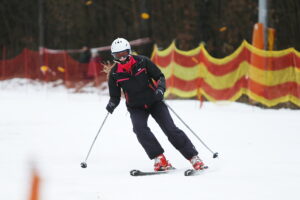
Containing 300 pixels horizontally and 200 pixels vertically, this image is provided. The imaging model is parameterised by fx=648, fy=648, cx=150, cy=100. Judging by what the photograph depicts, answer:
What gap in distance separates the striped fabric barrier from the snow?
375mm

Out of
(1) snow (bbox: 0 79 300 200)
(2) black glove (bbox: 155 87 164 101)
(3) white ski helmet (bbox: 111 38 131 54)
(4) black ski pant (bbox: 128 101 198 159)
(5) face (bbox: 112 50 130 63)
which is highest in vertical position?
(3) white ski helmet (bbox: 111 38 131 54)

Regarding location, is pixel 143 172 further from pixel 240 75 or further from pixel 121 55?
pixel 240 75

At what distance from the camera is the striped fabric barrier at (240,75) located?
44.5 feet

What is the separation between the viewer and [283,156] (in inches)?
336

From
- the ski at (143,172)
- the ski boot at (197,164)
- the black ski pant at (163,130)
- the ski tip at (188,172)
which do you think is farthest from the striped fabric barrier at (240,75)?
the ski tip at (188,172)

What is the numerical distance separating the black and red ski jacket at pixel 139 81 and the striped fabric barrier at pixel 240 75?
20.1 feet

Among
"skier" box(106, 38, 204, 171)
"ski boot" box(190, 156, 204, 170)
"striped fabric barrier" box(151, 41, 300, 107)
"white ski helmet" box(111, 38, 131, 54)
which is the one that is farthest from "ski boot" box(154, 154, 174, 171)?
"striped fabric barrier" box(151, 41, 300, 107)

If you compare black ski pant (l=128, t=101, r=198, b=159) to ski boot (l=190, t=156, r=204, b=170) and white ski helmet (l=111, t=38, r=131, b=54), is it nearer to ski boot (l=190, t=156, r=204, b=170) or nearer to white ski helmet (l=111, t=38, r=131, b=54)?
ski boot (l=190, t=156, r=204, b=170)

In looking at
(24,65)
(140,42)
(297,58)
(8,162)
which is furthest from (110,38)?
(8,162)

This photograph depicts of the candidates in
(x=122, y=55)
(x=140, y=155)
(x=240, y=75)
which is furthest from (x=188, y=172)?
(x=240, y=75)

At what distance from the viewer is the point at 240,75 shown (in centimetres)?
1457

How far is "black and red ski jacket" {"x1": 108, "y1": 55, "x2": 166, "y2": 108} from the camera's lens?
7.73 metres

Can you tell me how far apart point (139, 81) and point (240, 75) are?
7184mm

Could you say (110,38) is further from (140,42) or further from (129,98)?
(129,98)
